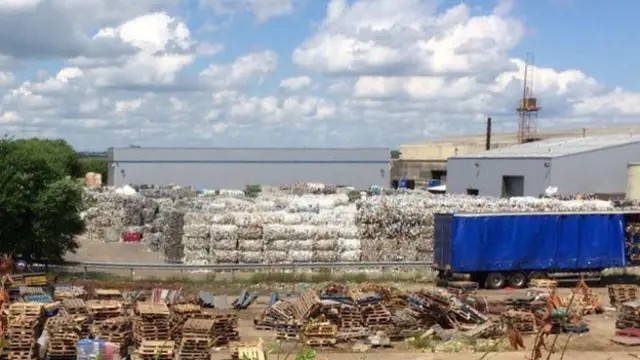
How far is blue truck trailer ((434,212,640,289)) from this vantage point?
104 feet

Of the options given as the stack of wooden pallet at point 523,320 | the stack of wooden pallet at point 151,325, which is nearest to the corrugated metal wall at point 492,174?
the stack of wooden pallet at point 523,320

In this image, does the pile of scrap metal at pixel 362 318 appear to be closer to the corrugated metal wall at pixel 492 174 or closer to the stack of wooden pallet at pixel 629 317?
the stack of wooden pallet at pixel 629 317

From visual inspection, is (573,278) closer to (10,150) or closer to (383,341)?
(383,341)

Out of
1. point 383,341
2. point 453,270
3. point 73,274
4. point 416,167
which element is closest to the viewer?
point 383,341

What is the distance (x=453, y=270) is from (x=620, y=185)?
31.1 metres

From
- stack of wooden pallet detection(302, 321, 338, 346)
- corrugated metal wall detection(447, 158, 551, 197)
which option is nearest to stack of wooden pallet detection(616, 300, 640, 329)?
stack of wooden pallet detection(302, 321, 338, 346)

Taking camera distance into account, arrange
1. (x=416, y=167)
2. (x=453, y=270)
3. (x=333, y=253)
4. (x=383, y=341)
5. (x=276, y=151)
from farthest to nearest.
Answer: (x=416, y=167) < (x=276, y=151) < (x=333, y=253) < (x=453, y=270) < (x=383, y=341)

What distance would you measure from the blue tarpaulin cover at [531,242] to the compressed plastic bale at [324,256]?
576 centimetres

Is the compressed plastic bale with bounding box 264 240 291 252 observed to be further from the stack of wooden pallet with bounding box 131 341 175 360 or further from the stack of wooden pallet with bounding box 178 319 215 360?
the stack of wooden pallet with bounding box 131 341 175 360

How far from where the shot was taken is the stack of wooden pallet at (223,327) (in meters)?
22.2

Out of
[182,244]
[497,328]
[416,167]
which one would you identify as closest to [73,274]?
[182,244]

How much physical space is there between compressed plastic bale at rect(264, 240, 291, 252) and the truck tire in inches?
369

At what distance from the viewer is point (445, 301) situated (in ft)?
81.3

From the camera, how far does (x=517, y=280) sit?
1281 inches
